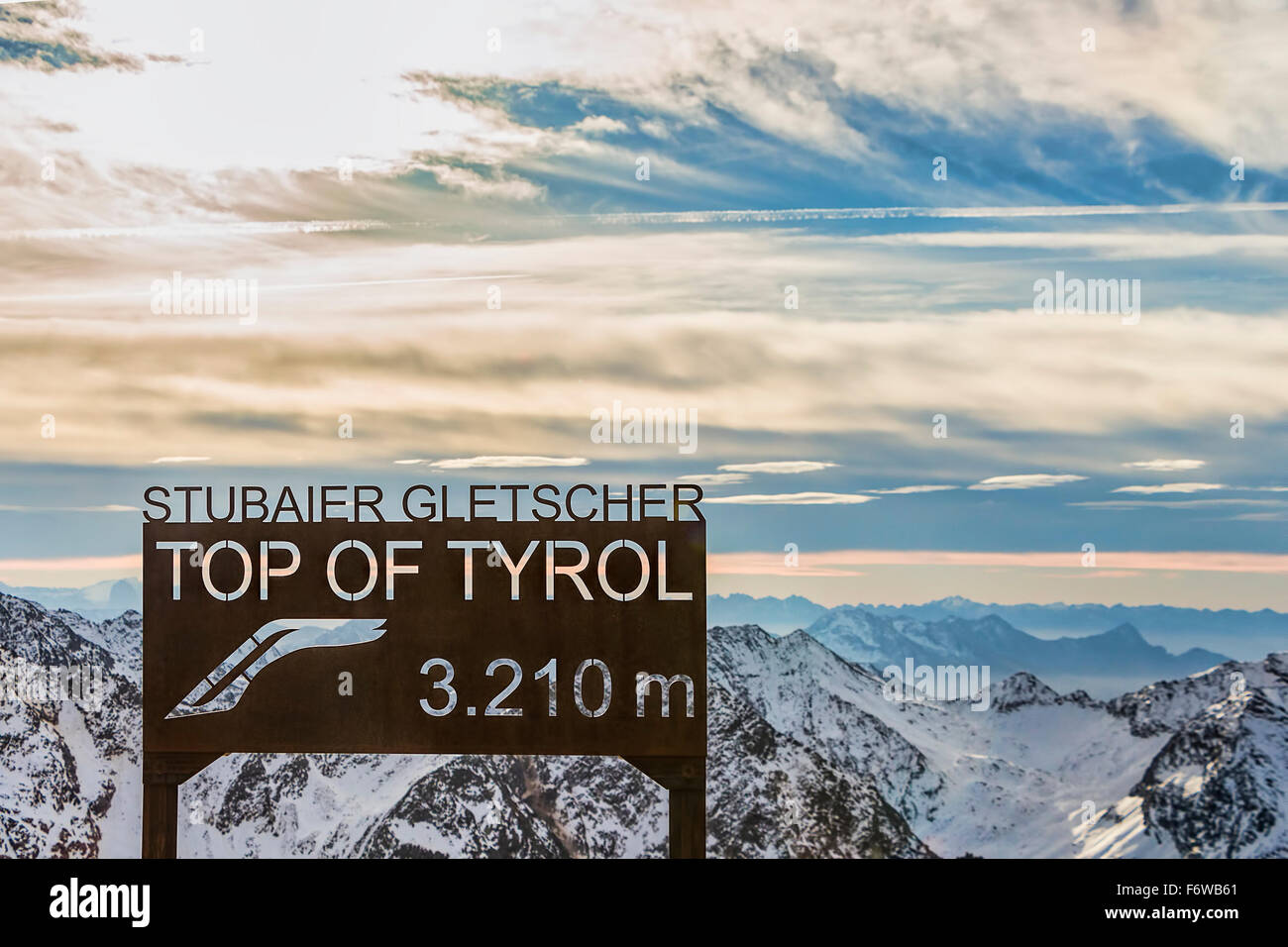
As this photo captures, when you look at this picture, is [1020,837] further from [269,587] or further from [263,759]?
[269,587]

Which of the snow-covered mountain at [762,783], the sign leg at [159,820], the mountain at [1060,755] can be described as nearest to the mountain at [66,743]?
the snow-covered mountain at [762,783]

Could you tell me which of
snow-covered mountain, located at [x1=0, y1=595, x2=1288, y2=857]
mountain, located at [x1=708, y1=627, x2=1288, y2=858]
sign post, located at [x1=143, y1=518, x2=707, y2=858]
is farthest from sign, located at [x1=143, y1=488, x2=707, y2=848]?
mountain, located at [x1=708, y1=627, x2=1288, y2=858]

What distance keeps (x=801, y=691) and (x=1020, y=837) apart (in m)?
34.9

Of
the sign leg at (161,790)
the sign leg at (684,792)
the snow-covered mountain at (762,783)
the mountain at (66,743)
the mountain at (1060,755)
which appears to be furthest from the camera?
the mountain at (1060,755)

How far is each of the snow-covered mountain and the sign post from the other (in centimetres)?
8794

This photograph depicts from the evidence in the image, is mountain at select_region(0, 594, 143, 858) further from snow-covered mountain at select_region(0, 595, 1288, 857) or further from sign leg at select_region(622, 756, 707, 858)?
sign leg at select_region(622, 756, 707, 858)

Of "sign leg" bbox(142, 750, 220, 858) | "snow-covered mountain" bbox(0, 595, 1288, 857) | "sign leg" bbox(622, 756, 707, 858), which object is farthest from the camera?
"snow-covered mountain" bbox(0, 595, 1288, 857)

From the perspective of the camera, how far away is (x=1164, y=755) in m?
138

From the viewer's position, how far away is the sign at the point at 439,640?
42.5ft

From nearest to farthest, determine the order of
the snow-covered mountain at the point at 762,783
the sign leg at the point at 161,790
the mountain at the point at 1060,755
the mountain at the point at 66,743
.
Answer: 1. the sign leg at the point at 161,790
2. the mountain at the point at 66,743
3. the snow-covered mountain at the point at 762,783
4. the mountain at the point at 1060,755

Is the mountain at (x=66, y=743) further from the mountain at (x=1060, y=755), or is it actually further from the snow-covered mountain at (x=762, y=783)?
the mountain at (x=1060, y=755)

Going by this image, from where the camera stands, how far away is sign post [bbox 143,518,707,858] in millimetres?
12961

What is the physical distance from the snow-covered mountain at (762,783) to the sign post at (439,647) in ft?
289

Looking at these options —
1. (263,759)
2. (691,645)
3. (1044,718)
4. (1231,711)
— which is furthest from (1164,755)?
(691,645)
